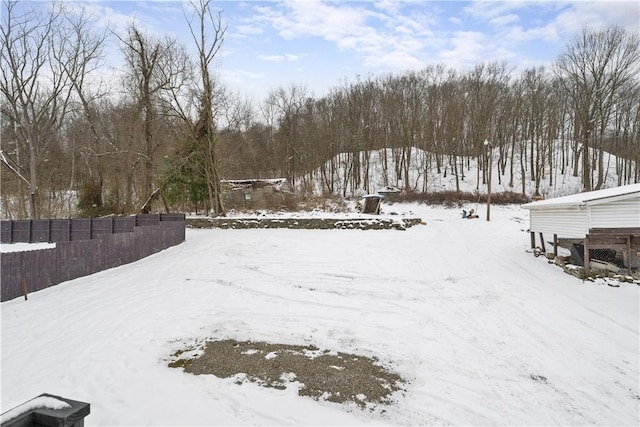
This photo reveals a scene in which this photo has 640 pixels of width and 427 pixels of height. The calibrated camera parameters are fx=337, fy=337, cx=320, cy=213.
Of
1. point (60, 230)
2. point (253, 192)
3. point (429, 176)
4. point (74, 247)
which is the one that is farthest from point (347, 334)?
point (429, 176)

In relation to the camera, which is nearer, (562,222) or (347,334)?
(347,334)

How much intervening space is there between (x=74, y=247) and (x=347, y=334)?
788cm

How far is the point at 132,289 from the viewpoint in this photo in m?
8.16

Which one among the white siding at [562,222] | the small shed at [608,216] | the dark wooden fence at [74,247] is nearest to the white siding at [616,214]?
the small shed at [608,216]

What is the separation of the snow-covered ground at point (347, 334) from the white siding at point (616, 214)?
5.48 feet

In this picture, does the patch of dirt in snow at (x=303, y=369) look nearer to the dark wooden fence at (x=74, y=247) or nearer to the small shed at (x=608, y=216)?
the dark wooden fence at (x=74, y=247)

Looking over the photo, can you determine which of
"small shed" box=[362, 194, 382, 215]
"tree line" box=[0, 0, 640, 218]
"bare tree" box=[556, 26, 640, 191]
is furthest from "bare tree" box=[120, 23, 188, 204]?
"bare tree" box=[556, 26, 640, 191]

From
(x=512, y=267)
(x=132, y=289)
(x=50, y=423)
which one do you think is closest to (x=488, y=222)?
(x=512, y=267)

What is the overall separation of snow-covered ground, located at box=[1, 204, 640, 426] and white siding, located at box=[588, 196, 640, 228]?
65.7 inches

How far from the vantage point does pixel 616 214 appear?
8.79 metres

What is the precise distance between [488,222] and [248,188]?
16004 millimetres

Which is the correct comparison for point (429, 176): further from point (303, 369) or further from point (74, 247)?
point (303, 369)

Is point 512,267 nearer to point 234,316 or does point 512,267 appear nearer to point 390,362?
point 390,362

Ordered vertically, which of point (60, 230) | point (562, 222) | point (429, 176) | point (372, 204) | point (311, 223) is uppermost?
point (429, 176)
